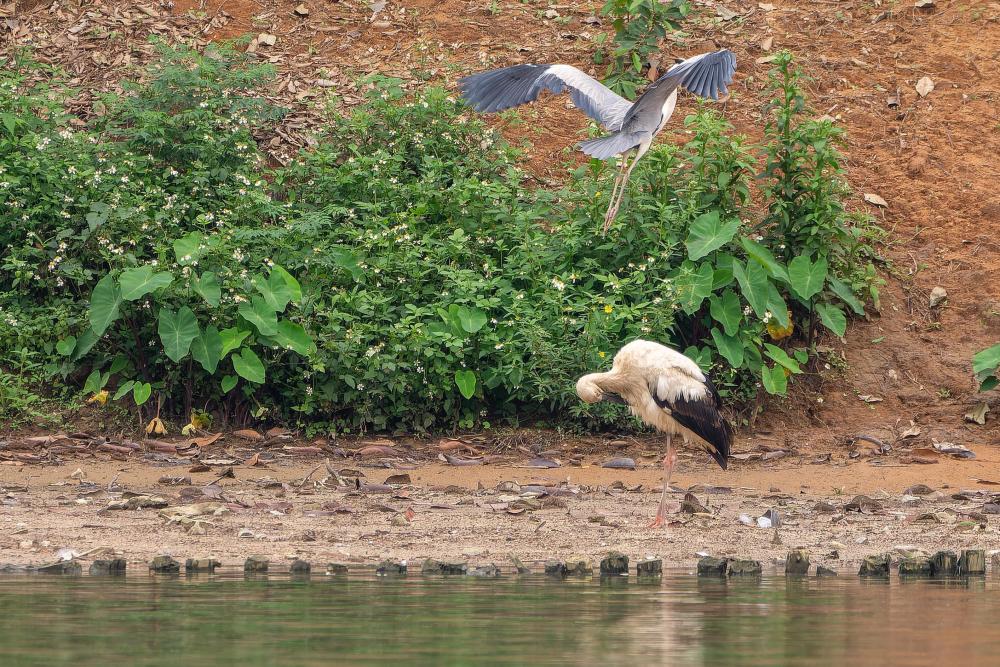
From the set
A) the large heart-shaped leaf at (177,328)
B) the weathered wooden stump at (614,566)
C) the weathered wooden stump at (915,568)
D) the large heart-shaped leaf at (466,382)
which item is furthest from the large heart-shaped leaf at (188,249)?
the weathered wooden stump at (915,568)

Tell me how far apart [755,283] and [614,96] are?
6.80 feet

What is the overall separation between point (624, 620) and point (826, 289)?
6399 mm

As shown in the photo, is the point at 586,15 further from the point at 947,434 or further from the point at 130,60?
the point at 947,434

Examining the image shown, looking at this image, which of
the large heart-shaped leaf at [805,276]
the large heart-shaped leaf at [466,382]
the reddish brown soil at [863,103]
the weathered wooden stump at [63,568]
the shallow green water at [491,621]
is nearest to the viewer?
the shallow green water at [491,621]

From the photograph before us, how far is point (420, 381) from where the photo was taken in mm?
9586

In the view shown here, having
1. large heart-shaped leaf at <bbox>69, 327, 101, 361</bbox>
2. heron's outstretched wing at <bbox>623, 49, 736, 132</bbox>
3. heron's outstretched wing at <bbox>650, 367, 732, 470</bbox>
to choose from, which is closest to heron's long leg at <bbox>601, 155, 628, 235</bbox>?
heron's outstretched wing at <bbox>623, 49, 736, 132</bbox>

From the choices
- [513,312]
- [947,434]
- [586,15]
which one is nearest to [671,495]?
[513,312]

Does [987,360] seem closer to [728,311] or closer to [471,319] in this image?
[728,311]

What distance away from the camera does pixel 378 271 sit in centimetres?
997

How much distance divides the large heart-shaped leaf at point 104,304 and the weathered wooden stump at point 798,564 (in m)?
5.59

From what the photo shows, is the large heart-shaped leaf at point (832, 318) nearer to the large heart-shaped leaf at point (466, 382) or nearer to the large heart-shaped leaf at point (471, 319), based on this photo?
the large heart-shaped leaf at point (471, 319)

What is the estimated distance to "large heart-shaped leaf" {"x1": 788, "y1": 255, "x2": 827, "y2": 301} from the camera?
10.0 metres

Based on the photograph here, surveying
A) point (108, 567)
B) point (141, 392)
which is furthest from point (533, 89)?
point (108, 567)

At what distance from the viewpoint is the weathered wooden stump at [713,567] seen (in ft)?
19.3
